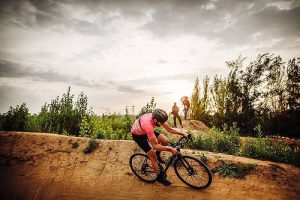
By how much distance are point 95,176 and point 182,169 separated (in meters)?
2.49

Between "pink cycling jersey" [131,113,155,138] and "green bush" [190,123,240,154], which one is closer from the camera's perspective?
"pink cycling jersey" [131,113,155,138]

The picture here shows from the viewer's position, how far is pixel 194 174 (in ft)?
17.8

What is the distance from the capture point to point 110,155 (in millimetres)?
6898

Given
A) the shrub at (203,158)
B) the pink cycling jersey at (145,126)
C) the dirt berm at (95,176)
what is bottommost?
the dirt berm at (95,176)

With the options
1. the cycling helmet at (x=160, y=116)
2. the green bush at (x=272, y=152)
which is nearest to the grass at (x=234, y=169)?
the green bush at (x=272, y=152)

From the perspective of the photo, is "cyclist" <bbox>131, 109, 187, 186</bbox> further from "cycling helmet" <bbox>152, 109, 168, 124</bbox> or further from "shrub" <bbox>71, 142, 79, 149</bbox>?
"shrub" <bbox>71, 142, 79, 149</bbox>

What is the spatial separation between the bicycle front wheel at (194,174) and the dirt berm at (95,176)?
0.53 feet

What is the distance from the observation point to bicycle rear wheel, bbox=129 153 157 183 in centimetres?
604

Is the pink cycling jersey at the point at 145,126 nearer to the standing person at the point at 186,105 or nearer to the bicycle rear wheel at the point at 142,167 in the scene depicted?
the bicycle rear wheel at the point at 142,167

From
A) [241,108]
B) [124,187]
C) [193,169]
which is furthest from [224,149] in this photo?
[241,108]

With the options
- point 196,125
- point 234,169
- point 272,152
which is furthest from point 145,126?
point 196,125

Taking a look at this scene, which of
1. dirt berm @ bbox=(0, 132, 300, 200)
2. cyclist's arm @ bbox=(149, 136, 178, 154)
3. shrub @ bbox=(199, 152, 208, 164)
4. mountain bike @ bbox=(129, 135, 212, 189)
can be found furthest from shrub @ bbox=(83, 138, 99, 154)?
shrub @ bbox=(199, 152, 208, 164)

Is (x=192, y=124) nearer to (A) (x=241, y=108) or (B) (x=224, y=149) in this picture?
(A) (x=241, y=108)

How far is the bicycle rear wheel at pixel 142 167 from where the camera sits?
6.04 metres
